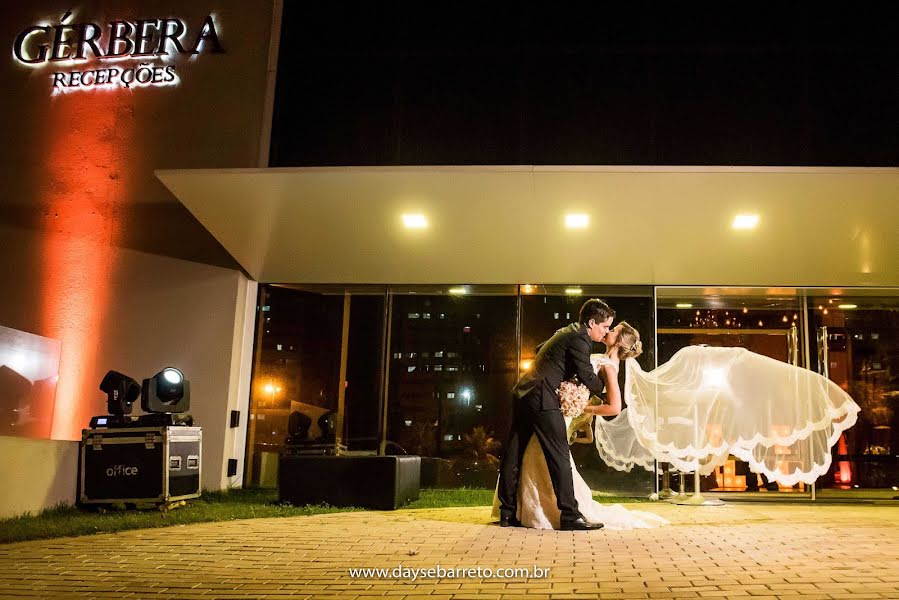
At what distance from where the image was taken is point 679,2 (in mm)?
10984

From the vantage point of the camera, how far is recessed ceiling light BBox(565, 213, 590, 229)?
8.70 metres

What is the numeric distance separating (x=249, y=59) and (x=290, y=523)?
263 inches

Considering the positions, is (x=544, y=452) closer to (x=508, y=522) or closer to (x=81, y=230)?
(x=508, y=522)

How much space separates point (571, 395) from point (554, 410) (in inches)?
14.6

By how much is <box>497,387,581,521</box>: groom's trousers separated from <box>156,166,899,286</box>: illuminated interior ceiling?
2.46 m

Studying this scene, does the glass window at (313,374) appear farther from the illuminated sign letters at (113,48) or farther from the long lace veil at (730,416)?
the illuminated sign letters at (113,48)

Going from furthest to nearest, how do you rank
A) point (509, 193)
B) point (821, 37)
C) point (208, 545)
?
point (821, 37)
point (509, 193)
point (208, 545)

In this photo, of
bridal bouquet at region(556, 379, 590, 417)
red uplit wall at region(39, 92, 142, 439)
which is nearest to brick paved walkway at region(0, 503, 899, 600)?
bridal bouquet at region(556, 379, 590, 417)

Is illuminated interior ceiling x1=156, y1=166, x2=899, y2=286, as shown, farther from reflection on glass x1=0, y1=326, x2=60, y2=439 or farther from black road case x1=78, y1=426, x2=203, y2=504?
reflection on glass x1=0, y1=326, x2=60, y2=439

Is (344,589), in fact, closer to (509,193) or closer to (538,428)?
(538,428)

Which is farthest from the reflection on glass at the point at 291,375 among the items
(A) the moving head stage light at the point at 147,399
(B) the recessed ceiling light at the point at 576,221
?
(B) the recessed ceiling light at the point at 576,221

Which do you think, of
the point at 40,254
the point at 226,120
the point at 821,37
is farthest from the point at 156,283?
the point at 821,37

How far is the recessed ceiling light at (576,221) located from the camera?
28.6ft

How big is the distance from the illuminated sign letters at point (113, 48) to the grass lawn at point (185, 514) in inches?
225
